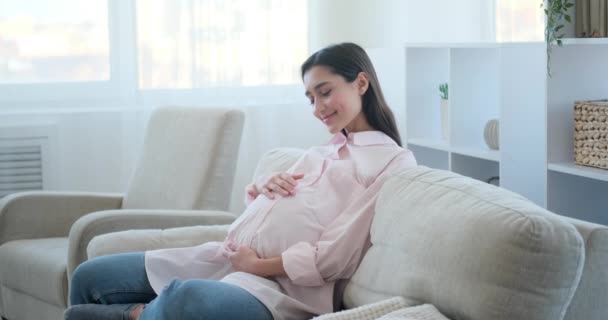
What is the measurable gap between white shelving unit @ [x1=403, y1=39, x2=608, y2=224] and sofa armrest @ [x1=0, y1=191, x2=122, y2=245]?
1.26 m

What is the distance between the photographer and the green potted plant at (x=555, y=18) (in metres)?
2.60

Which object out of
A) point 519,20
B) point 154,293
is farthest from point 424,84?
point 154,293

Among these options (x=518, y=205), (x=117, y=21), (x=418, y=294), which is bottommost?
(x=418, y=294)

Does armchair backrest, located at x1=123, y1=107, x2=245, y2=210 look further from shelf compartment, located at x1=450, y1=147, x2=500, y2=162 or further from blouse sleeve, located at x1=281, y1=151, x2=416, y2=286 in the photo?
blouse sleeve, located at x1=281, y1=151, x2=416, y2=286

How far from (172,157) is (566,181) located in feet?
4.62

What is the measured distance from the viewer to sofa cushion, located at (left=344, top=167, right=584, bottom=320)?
1.55 metres

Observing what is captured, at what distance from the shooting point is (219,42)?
176 inches

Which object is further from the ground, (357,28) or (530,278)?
(357,28)

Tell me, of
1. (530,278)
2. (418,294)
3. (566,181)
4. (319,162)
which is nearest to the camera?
(530,278)

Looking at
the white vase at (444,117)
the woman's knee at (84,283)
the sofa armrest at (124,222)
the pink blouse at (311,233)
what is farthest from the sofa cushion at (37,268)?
the white vase at (444,117)

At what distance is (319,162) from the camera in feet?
7.72

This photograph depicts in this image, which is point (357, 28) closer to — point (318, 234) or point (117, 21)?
point (117, 21)

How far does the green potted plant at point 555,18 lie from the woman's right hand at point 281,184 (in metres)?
0.85

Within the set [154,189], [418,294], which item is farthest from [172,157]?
[418,294]
